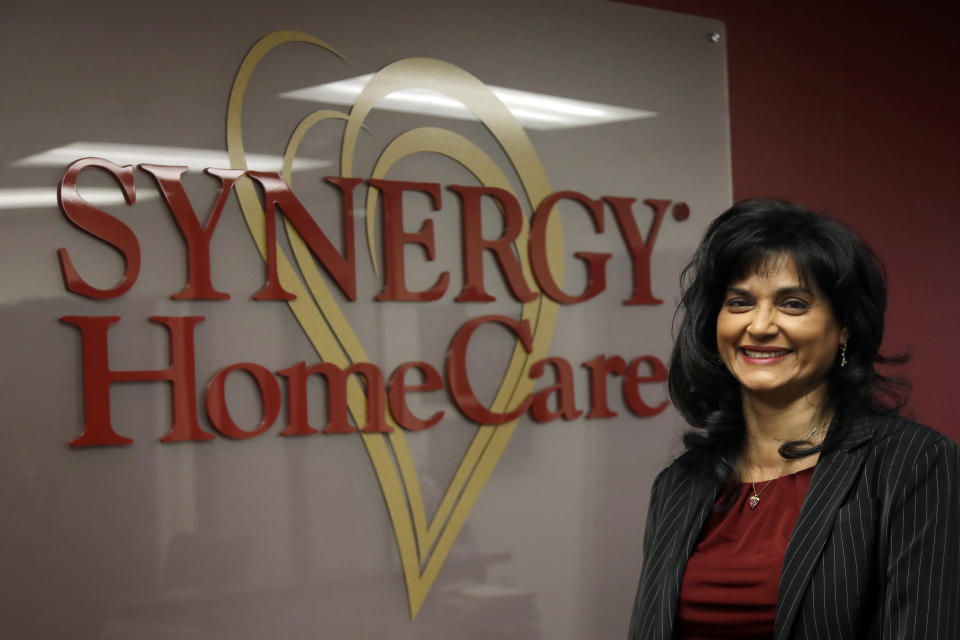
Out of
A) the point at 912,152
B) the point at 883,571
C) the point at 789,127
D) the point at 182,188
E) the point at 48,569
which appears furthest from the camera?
the point at 912,152

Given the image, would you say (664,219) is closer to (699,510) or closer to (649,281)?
(649,281)

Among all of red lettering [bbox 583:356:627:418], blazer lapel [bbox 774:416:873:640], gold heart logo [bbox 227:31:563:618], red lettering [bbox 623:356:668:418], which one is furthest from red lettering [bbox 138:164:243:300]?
blazer lapel [bbox 774:416:873:640]

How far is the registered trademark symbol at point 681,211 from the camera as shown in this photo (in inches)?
142

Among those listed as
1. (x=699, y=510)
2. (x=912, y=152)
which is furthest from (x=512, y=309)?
(x=912, y=152)

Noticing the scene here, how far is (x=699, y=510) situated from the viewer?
6.75 feet

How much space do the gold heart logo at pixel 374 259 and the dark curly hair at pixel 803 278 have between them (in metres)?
1.16

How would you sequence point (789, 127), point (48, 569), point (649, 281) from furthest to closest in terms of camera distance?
point (789, 127), point (649, 281), point (48, 569)

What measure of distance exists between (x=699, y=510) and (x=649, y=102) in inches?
77.7

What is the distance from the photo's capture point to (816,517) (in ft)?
5.97

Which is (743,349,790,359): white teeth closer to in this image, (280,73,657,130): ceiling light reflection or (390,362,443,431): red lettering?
(390,362,443,431): red lettering

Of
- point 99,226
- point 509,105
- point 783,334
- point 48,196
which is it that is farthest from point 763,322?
point 48,196

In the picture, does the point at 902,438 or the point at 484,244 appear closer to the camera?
the point at 902,438

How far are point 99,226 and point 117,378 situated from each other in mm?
425

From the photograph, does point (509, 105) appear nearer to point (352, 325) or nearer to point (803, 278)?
point (352, 325)
